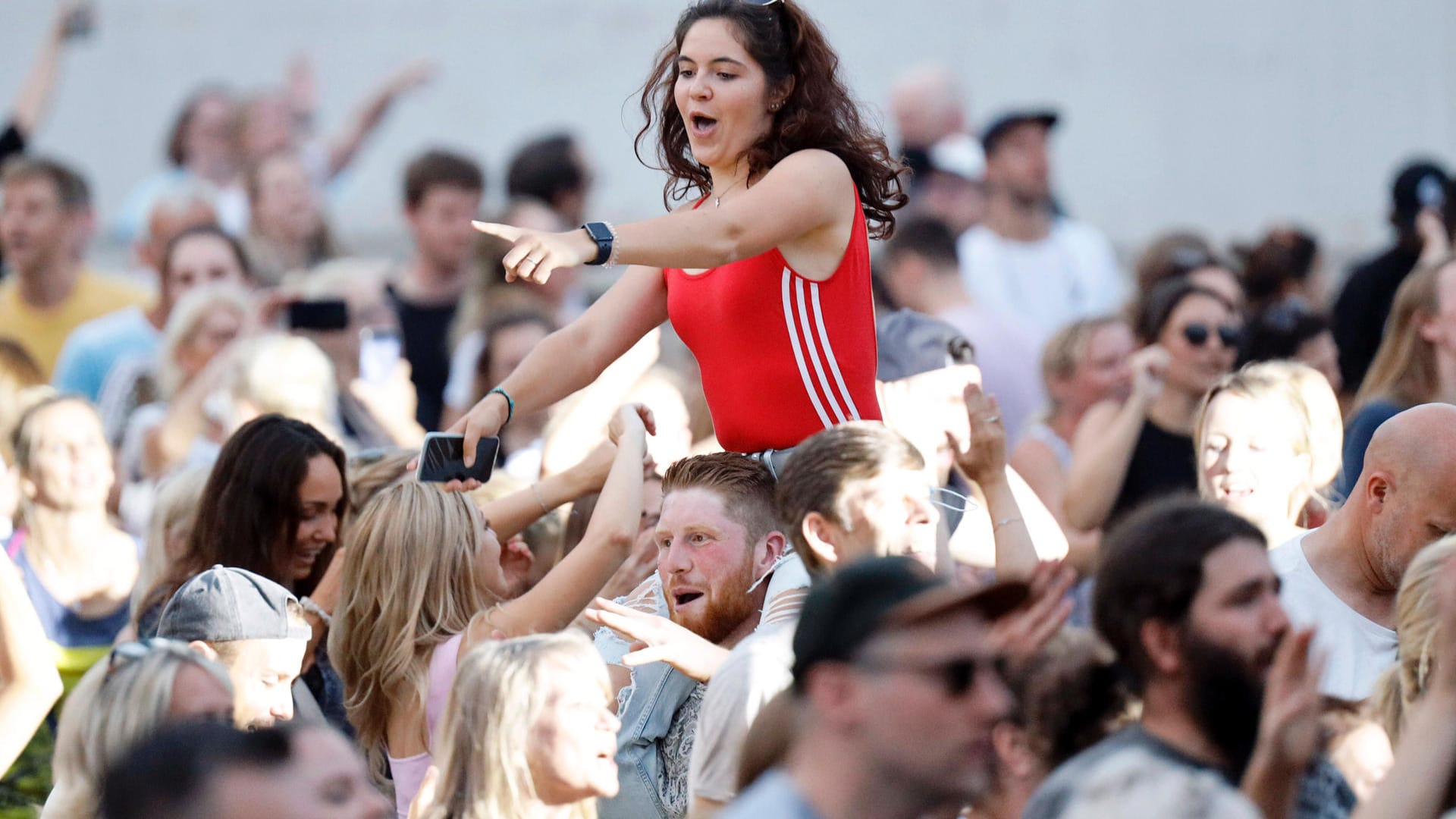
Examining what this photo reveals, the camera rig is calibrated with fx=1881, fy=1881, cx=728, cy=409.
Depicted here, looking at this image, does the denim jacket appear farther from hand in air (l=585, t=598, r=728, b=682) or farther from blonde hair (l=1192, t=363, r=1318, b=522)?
blonde hair (l=1192, t=363, r=1318, b=522)

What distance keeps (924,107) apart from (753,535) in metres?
6.38

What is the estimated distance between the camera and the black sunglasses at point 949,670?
2.43m

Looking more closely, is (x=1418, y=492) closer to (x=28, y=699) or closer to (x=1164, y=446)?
(x=1164, y=446)

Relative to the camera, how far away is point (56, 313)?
833cm

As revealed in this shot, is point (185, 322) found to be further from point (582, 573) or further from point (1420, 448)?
point (1420, 448)

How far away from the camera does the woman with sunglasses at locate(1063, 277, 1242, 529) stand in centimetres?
594

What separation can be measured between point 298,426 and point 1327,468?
2.74 metres

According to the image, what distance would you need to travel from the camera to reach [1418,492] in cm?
420

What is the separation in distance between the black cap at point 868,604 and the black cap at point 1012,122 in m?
6.52

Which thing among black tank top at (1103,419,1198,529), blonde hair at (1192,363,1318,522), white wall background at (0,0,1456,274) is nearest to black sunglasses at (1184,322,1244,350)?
black tank top at (1103,419,1198,529)

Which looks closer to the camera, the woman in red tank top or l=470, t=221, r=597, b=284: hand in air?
l=470, t=221, r=597, b=284: hand in air

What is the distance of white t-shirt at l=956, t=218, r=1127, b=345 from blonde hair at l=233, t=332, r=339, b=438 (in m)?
3.44

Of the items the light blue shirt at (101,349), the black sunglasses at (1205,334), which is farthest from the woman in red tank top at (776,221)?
the light blue shirt at (101,349)

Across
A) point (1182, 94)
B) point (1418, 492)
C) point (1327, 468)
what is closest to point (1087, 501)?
point (1327, 468)
